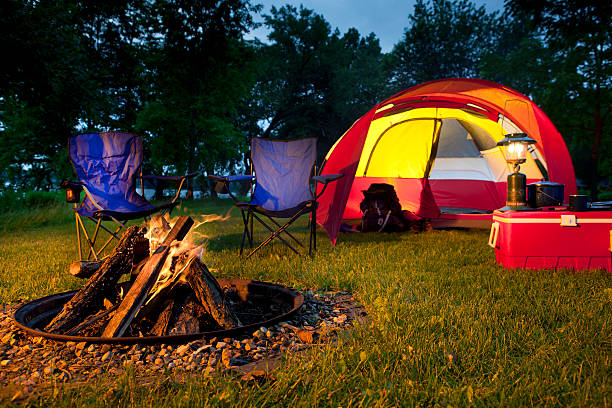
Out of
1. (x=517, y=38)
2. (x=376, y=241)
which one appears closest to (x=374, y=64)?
(x=517, y=38)

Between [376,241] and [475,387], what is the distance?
3123 mm

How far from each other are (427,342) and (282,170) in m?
2.75

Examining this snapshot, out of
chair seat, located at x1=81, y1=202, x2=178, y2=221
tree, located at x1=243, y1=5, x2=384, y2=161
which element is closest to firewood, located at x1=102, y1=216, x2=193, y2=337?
chair seat, located at x1=81, y1=202, x2=178, y2=221

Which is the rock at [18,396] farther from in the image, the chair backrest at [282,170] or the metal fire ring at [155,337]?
the chair backrest at [282,170]

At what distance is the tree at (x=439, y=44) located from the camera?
1992cm

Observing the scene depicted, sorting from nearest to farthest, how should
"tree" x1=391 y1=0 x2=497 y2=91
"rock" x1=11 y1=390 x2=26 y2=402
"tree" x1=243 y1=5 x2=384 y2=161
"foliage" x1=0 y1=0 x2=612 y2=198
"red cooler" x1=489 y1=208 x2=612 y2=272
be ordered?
"rock" x1=11 y1=390 x2=26 y2=402
"red cooler" x1=489 y1=208 x2=612 y2=272
"foliage" x1=0 y1=0 x2=612 y2=198
"tree" x1=243 y1=5 x2=384 y2=161
"tree" x1=391 y1=0 x2=497 y2=91

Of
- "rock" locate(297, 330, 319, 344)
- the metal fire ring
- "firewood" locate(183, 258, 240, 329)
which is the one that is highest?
"firewood" locate(183, 258, 240, 329)

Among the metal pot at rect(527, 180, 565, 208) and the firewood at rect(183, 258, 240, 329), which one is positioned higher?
the metal pot at rect(527, 180, 565, 208)

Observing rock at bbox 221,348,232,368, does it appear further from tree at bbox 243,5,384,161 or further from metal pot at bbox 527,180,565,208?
tree at bbox 243,5,384,161

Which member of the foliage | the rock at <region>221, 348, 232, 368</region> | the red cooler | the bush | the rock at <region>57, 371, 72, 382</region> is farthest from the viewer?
the foliage

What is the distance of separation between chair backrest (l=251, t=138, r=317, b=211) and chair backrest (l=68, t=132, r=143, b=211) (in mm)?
1132

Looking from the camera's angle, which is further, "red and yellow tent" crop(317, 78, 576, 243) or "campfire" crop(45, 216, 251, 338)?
"red and yellow tent" crop(317, 78, 576, 243)

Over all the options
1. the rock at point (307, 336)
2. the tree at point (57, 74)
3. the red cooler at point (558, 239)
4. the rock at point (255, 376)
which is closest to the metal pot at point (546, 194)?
the red cooler at point (558, 239)

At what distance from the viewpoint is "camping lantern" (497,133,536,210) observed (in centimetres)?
312
